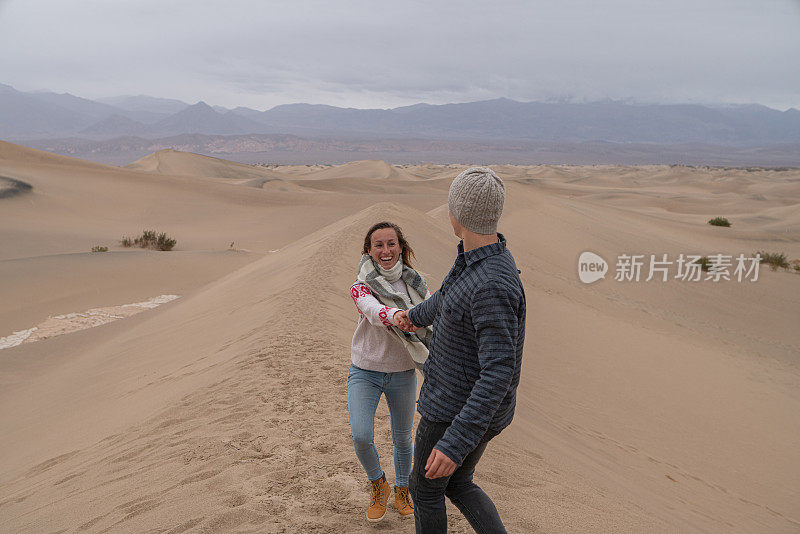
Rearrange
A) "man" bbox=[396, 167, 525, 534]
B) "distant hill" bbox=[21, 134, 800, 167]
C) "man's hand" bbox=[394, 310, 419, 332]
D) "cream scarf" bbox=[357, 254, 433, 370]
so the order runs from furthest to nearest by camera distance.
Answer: "distant hill" bbox=[21, 134, 800, 167] → "cream scarf" bbox=[357, 254, 433, 370] → "man's hand" bbox=[394, 310, 419, 332] → "man" bbox=[396, 167, 525, 534]

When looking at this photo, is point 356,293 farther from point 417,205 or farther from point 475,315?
point 417,205

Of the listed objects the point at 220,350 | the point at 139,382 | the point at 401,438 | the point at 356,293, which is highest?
the point at 356,293

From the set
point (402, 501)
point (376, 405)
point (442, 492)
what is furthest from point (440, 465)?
point (402, 501)

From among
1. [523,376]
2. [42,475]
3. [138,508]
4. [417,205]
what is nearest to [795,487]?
[523,376]

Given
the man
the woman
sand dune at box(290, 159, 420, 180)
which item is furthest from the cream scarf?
sand dune at box(290, 159, 420, 180)

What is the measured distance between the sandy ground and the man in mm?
839

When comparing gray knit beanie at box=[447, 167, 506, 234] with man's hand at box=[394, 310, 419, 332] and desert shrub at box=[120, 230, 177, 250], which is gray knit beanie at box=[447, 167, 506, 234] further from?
desert shrub at box=[120, 230, 177, 250]

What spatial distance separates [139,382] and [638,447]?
17.4 ft

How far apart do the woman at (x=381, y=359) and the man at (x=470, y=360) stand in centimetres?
46

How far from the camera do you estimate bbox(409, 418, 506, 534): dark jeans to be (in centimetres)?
200

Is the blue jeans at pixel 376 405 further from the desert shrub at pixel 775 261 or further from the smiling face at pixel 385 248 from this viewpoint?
the desert shrub at pixel 775 261

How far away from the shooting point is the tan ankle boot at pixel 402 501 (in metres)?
2.77

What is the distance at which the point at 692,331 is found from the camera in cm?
1089

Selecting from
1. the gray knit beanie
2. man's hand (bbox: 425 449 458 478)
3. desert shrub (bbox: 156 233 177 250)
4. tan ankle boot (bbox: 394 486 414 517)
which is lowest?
desert shrub (bbox: 156 233 177 250)
